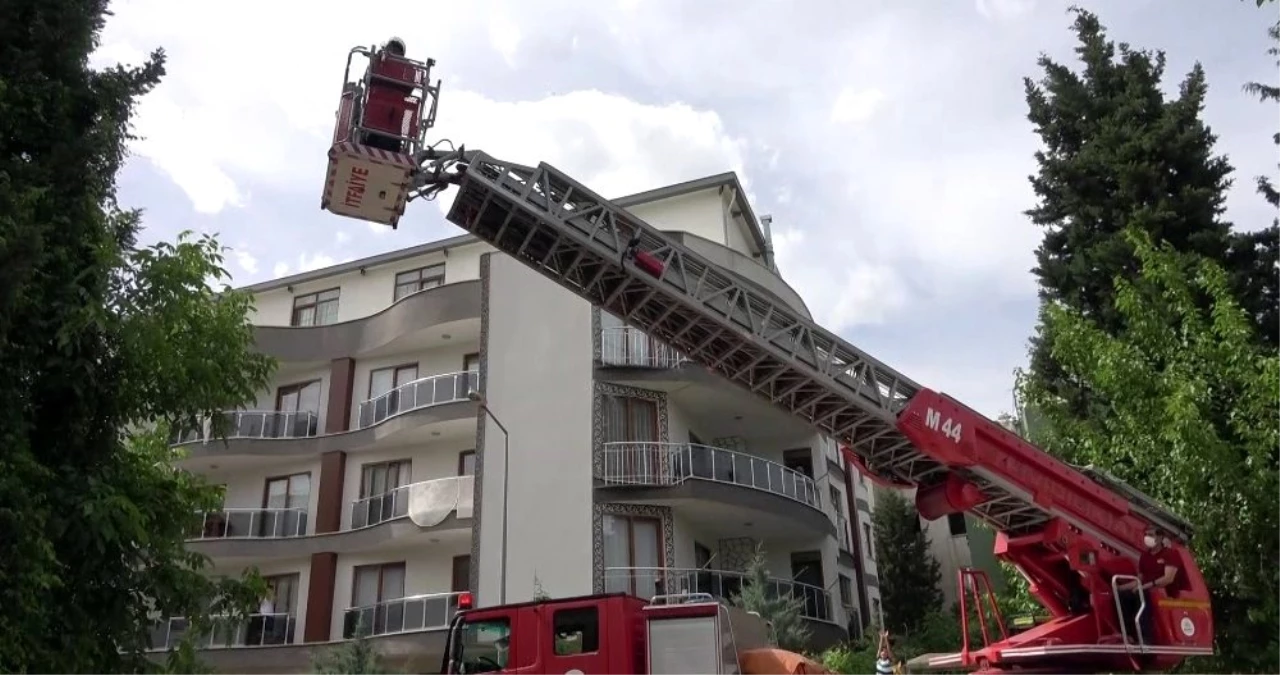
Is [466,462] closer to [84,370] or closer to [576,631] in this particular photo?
[576,631]

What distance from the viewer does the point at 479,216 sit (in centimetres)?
1105

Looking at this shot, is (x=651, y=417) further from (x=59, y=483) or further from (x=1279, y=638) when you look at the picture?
(x=59, y=483)

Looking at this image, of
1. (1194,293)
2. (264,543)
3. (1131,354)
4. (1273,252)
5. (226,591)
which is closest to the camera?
(226,591)

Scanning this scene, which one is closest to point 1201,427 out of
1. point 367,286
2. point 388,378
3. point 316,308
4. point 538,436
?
point 538,436

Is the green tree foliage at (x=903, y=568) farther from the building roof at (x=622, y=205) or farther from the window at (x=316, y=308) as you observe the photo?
the window at (x=316, y=308)

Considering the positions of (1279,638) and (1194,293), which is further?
(1194,293)

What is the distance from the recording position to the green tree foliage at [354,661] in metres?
23.9

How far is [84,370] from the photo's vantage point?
9.22m

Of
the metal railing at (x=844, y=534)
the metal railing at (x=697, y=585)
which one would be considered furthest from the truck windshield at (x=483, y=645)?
the metal railing at (x=844, y=534)

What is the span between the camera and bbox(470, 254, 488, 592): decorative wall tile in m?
25.6

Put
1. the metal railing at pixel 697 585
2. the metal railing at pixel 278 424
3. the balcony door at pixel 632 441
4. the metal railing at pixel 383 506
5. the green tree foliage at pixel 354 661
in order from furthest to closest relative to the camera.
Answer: the metal railing at pixel 278 424 < the metal railing at pixel 383 506 < the balcony door at pixel 632 441 < the metal railing at pixel 697 585 < the green tree foliage at pixel 354 661

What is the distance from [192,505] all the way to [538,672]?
13.0 feet

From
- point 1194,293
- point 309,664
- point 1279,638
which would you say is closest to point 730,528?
point 309,664

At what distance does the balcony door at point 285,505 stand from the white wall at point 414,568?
7.66 ft
